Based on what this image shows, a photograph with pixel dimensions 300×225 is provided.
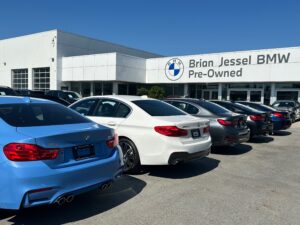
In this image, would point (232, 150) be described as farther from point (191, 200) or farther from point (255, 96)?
point (255, 96)

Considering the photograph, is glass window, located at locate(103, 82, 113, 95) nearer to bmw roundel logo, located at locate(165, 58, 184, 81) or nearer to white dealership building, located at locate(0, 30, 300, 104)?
white dealership building, located at locate(0, 30, 300, 104)

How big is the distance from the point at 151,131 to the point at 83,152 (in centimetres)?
189

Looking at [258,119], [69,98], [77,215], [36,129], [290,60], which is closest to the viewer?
[36,129]

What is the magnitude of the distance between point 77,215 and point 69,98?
16.5m

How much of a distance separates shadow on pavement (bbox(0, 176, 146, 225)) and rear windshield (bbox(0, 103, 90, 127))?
1193mm

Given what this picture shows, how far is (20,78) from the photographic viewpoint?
37219 mm

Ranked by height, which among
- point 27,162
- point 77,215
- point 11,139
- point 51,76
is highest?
point 51,76

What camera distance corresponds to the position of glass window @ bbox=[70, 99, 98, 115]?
6.69 meters

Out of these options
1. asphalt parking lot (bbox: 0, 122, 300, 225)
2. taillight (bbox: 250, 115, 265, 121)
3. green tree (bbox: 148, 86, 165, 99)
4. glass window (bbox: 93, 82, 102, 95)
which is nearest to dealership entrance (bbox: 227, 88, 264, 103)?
green tree (bbox: 148, 86, 165, 99)

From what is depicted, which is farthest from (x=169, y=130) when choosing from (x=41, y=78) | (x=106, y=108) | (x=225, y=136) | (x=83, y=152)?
(x=41, y=78)

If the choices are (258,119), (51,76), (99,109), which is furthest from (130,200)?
(51,76)

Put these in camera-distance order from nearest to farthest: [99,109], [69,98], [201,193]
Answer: [201,193]
[99,109]
[69,98]

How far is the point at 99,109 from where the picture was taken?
→ 6504 millimetres

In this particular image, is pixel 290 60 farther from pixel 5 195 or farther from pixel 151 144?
pixel 5 195
